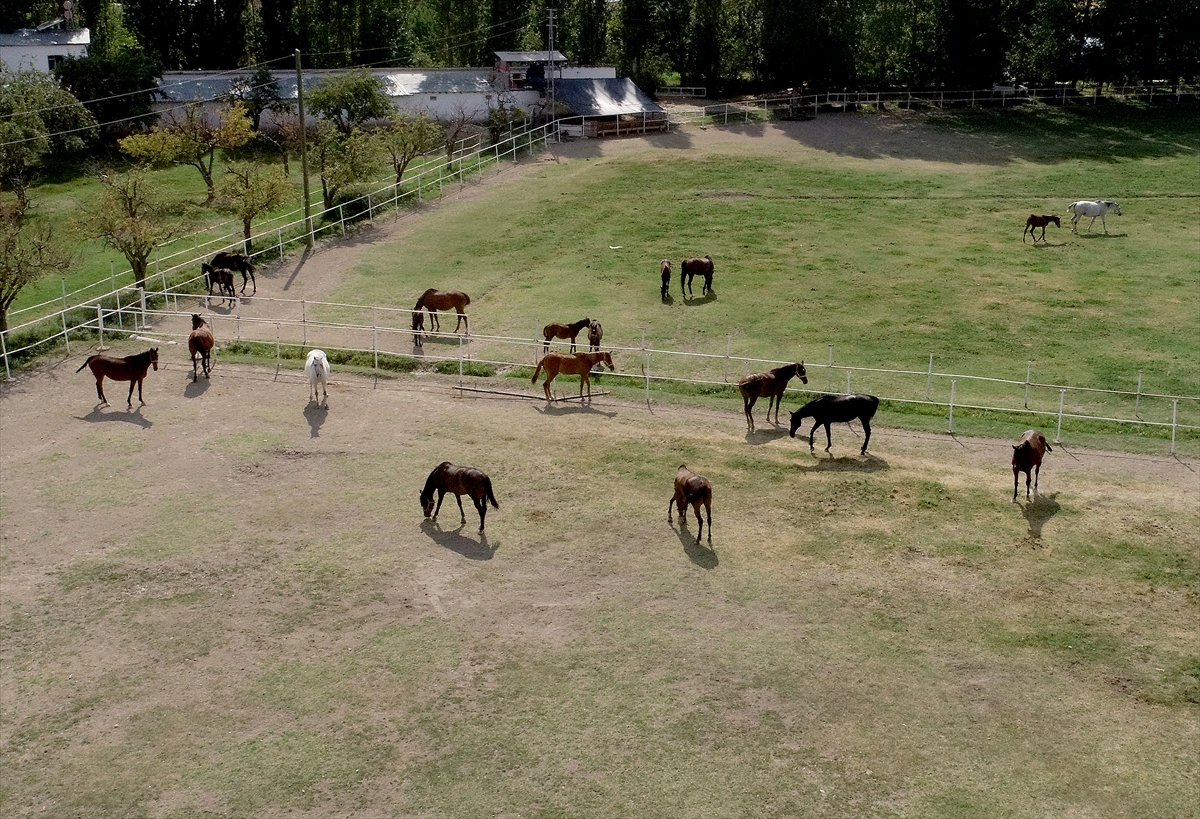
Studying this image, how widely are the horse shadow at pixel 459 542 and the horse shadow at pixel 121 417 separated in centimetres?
775

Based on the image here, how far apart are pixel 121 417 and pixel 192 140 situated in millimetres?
23265

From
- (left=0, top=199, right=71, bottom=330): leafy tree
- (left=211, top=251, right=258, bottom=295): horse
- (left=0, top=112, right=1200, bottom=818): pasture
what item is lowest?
(left=0, top=112, right=1200, bottom=818): pasture

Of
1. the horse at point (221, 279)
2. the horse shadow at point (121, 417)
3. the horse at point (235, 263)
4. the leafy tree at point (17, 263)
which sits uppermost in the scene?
the leafy tree at point (17, 263)

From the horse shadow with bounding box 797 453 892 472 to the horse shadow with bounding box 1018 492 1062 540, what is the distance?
2652mm

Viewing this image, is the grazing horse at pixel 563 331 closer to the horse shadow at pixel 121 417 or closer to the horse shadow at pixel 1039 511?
the horse shadow at pixel 121 417

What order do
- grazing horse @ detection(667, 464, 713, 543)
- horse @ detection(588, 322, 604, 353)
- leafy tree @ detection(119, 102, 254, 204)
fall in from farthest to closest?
leafy tree @ detection(119, 102, 254, 204)
horse @ detection(588, 322, 604, 353)
grazing horse @ detection(667, 464, 713, 543)

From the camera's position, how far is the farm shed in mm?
53188

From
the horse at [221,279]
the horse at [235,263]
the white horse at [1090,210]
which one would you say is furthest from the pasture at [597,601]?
the white horse at [1090,210]

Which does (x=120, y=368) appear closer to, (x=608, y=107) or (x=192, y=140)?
(x=192, y=140)

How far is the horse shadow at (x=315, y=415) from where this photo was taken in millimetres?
23156

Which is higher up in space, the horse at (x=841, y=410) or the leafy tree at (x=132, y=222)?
the leafy tree at (x=132, y=222)

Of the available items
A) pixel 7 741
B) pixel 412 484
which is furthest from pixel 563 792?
pixel 412 484

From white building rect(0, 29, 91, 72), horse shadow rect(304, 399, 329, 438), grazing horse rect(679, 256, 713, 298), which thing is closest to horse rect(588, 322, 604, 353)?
grazing horse rect(679, 256, 713, 298)

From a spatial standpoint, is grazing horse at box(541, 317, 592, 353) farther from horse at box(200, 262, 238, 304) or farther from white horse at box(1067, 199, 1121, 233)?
white horse at box(1067, 199, 1121, 233)
